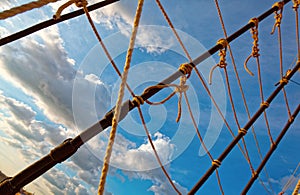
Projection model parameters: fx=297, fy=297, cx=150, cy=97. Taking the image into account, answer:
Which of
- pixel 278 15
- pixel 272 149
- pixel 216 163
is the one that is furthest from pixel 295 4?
pixel 216 163

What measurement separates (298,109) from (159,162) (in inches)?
102

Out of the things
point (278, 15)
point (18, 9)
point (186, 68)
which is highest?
point (278, 15)

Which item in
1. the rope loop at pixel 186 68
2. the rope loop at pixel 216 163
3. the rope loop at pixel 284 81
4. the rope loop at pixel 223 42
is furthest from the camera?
the rope loop at pixel 284 81

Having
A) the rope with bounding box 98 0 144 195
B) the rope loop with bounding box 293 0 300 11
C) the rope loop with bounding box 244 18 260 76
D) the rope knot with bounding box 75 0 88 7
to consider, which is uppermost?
the rope loop with bounding box 293 0 300 11

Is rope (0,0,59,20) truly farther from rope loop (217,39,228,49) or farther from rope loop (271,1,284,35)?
rope loop (271,1,284,35)

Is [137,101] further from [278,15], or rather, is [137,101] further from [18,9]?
[278,15]

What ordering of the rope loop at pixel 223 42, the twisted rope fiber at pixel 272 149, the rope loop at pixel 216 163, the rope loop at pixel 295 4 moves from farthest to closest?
the rope loop at pixel 295 4 → the twisted rope fiber at pixel 272 149 → the rope loop at pixel 223 42 → the rope loop at pixel 216 163

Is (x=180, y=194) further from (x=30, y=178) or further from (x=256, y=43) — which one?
(x=256, y=43)

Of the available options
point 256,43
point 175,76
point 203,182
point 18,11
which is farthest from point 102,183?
point 256,43

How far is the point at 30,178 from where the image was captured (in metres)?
1.46

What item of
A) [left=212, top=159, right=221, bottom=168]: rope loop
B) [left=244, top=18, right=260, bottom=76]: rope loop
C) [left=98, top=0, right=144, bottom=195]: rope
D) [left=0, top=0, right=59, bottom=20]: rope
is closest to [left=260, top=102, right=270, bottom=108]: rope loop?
[left=244, top=18, right=260, bottom=76]: rope loop

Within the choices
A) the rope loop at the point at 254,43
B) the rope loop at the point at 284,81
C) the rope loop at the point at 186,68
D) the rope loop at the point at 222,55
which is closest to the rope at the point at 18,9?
the rope loop at the point at 186,68

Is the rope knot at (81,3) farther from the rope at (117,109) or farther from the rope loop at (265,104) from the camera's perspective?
the rope loop at (265,104)

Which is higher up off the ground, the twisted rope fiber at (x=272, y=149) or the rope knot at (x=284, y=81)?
the rope knot at (x=284, y=81)
